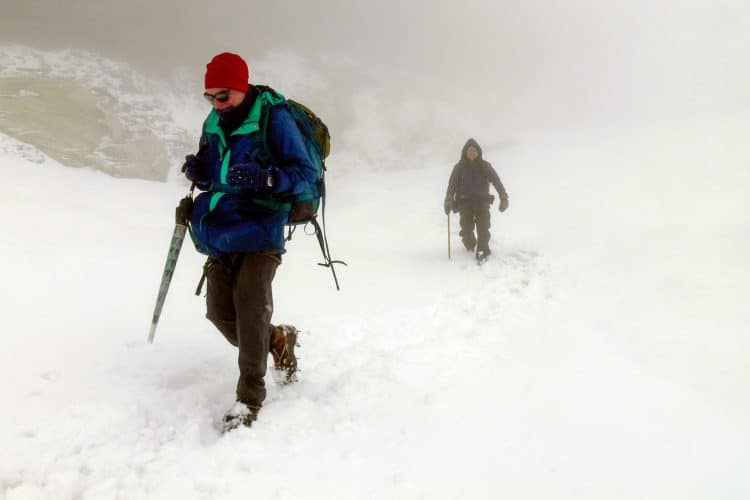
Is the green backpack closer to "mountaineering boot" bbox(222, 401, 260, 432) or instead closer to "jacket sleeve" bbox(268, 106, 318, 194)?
"jacket sleeve" bbox(268, 106, 318, 194)

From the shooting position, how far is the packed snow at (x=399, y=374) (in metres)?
2.70

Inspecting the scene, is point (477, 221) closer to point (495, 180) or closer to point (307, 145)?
point (495, 180)

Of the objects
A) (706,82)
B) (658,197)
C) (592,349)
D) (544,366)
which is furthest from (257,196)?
(706,82)

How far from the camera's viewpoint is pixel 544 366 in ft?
14.2

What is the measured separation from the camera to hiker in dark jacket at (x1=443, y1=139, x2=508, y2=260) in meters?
9.57

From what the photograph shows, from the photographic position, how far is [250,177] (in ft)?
9.98

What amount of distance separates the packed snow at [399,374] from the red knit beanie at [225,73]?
7.15ft

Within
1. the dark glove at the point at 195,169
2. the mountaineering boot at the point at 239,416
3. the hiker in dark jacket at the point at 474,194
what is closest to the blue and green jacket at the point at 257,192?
the dark glove at the point at 195,169

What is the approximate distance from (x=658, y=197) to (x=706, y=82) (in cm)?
5827

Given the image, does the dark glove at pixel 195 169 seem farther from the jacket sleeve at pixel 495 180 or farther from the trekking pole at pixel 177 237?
the jacket sleeve at pixel 495 180

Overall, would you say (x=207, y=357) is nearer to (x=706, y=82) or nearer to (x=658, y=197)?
(x=658, y=197)

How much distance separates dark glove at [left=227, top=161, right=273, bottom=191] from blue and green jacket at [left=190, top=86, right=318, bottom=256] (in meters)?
0.11

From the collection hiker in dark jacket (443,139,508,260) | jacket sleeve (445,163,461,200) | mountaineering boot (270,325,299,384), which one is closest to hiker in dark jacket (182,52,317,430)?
mountaineering boot (270,325,299,384)

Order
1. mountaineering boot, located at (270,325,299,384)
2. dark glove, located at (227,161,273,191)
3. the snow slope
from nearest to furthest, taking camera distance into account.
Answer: the snow slope < dark glove, located at (227,161,273,191) < mountaineering boot, located at (270,325,299,384)
